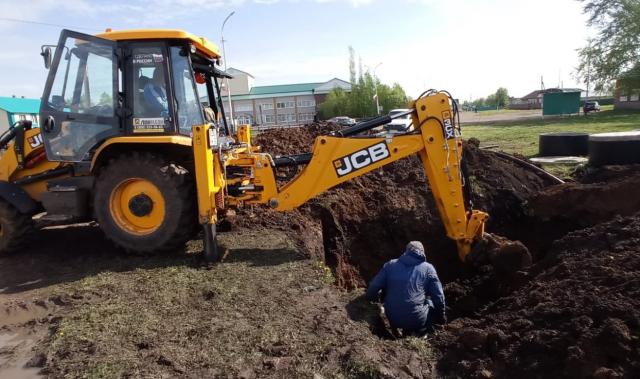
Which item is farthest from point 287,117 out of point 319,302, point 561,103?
point 319,302

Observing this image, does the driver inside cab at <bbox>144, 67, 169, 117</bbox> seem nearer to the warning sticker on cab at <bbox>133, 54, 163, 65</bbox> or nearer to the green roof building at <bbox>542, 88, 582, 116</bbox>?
the warning sticker on cab at <bbox>133, 54, 163, 65</bbox>

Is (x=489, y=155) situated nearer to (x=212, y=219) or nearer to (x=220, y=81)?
(x=220, y=81)

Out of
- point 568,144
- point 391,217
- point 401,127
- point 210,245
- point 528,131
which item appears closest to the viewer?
point 210,245

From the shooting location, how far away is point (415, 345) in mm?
3814

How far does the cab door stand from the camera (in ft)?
19.1

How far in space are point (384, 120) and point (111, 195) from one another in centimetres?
358

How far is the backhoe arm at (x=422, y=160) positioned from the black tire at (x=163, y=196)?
0.69 metres

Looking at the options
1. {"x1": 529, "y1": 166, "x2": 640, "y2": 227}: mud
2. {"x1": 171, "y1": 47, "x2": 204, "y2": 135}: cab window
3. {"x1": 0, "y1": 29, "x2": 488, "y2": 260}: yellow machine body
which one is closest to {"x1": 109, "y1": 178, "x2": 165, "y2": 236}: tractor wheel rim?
{"x1": 0, "y1": 29, "x2": 488, "y2": 260}: yellow machine body

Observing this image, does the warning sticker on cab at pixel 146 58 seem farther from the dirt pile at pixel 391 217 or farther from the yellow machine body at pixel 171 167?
the dirt pile at pixel 391 217

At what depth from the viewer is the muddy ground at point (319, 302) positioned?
343cm

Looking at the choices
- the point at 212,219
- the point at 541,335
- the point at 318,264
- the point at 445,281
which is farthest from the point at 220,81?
the point at 541,335

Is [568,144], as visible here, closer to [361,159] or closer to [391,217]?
[391,217]

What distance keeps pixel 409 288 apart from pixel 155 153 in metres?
3.54

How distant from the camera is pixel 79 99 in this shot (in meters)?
5.96
